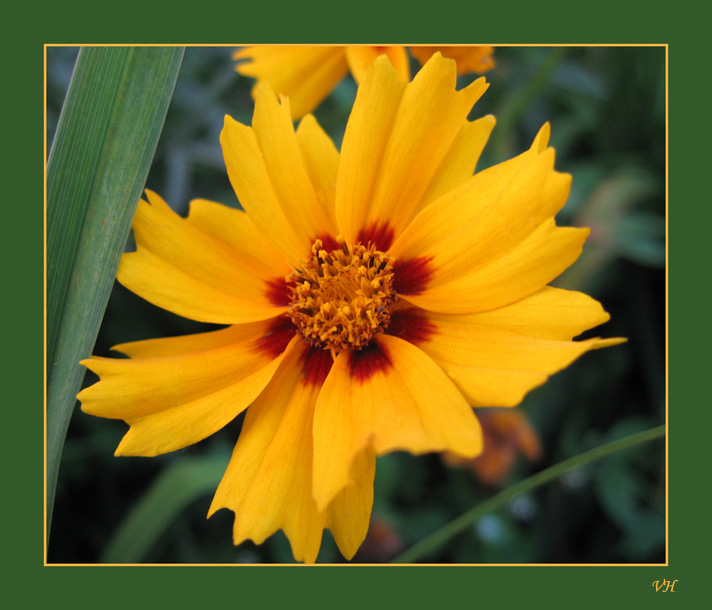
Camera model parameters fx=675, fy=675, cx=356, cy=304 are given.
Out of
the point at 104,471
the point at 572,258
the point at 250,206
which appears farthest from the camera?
the point at 104,471

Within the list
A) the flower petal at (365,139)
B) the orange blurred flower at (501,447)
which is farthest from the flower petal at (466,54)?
the orange blurred flower at (501,447)

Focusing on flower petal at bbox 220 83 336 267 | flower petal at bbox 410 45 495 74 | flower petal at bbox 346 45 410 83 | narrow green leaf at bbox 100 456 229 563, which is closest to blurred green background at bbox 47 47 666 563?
narrow green leaf at bbox 100 456 229 563

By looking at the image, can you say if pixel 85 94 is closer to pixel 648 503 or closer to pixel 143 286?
pixel 143 286

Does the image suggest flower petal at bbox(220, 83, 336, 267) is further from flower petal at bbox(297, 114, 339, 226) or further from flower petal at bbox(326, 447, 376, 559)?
flower petal at bbox(326, 447, 376, 559)

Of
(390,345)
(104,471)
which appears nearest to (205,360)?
(390,345)

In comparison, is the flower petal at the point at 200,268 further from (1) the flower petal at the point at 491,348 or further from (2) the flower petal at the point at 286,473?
(1) the flower petal at the point at 491,348

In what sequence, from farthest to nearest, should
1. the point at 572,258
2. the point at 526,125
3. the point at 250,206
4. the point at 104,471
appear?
the point at 526,125 < the point at 104,471 < the point at 250,206 < the point at 572,258
